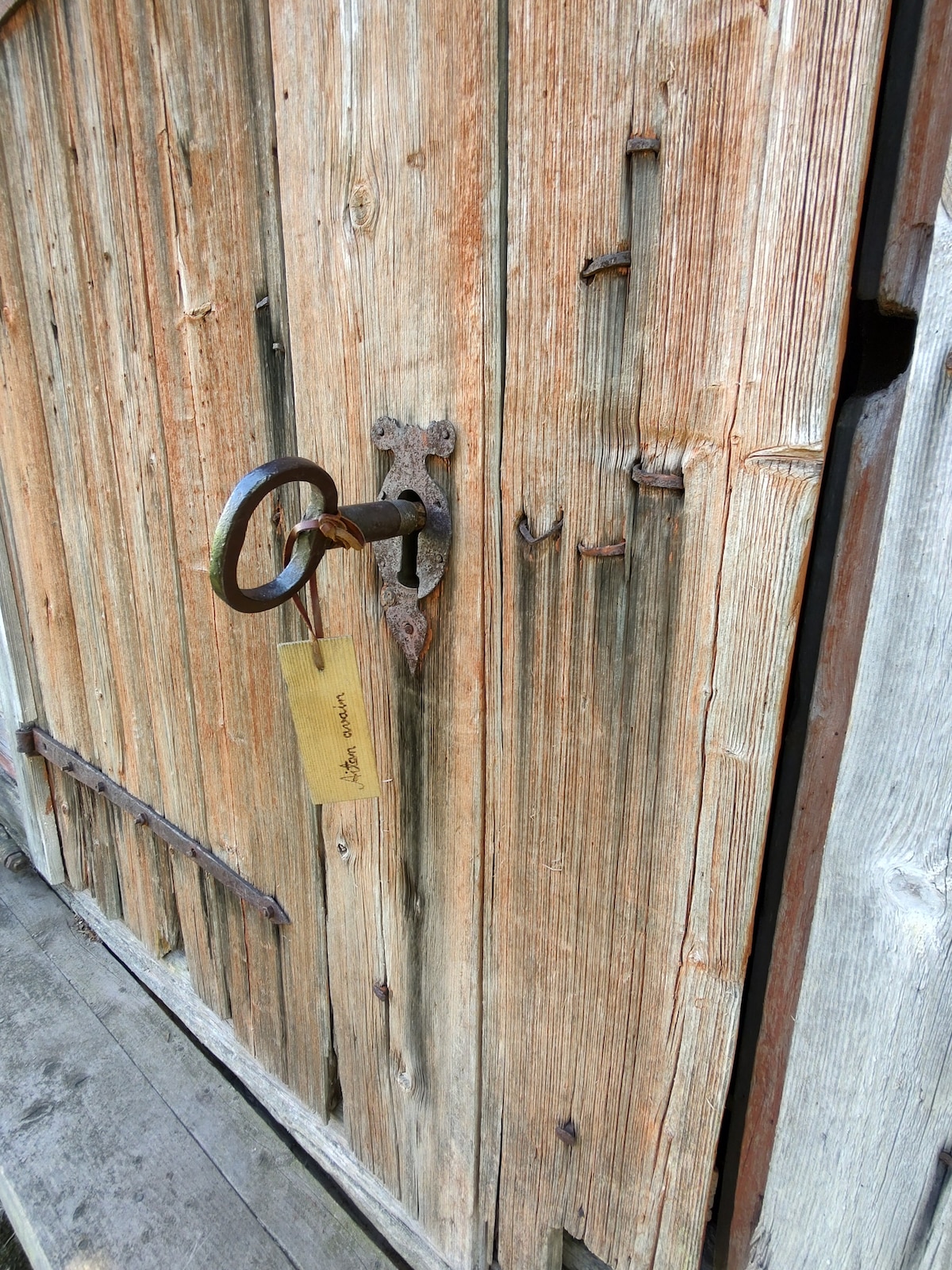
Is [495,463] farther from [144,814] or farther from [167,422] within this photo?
[144,814]

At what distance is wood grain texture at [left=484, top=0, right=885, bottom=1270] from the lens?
43 centimetres

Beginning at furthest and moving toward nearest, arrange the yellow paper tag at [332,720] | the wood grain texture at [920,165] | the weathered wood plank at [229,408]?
the weathered wood plank at [229,408] → the yellow paper tag at [332,720] → the wood grain texture at [920,165]

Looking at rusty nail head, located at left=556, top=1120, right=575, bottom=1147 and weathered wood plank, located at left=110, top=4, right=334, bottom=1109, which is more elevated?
weathered wood plank, located at left=110, top=4, right=334, bottom=1109

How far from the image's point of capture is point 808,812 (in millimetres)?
508

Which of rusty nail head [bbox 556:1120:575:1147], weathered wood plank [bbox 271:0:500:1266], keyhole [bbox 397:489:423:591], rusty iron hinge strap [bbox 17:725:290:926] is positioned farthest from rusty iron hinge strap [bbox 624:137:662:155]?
rusty iron hinge strap [bbox 17:725:290:926]

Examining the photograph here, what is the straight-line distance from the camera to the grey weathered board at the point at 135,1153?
41.2 inches

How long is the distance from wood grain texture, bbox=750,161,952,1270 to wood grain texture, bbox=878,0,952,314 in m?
0.03

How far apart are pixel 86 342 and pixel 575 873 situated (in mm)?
1062

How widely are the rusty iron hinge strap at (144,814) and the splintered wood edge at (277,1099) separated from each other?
0.37 m

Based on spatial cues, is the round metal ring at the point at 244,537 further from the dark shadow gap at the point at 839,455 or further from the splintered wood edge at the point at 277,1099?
the splintered wood edge at the point at 277,1099

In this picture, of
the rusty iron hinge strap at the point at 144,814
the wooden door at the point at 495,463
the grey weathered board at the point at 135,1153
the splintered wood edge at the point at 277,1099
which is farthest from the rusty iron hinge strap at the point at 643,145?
the grey weathered board at the point at 135,1153

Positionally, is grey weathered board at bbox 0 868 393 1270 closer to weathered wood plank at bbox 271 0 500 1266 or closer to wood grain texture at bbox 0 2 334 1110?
wood grain texture at bbox 0 2 334 1110

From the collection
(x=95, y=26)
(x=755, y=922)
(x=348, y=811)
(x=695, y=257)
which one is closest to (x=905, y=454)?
(x=695, y=257)

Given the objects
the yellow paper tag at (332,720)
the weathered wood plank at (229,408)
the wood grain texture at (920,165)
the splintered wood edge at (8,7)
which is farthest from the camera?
the splintered wood edge at (8,7)
